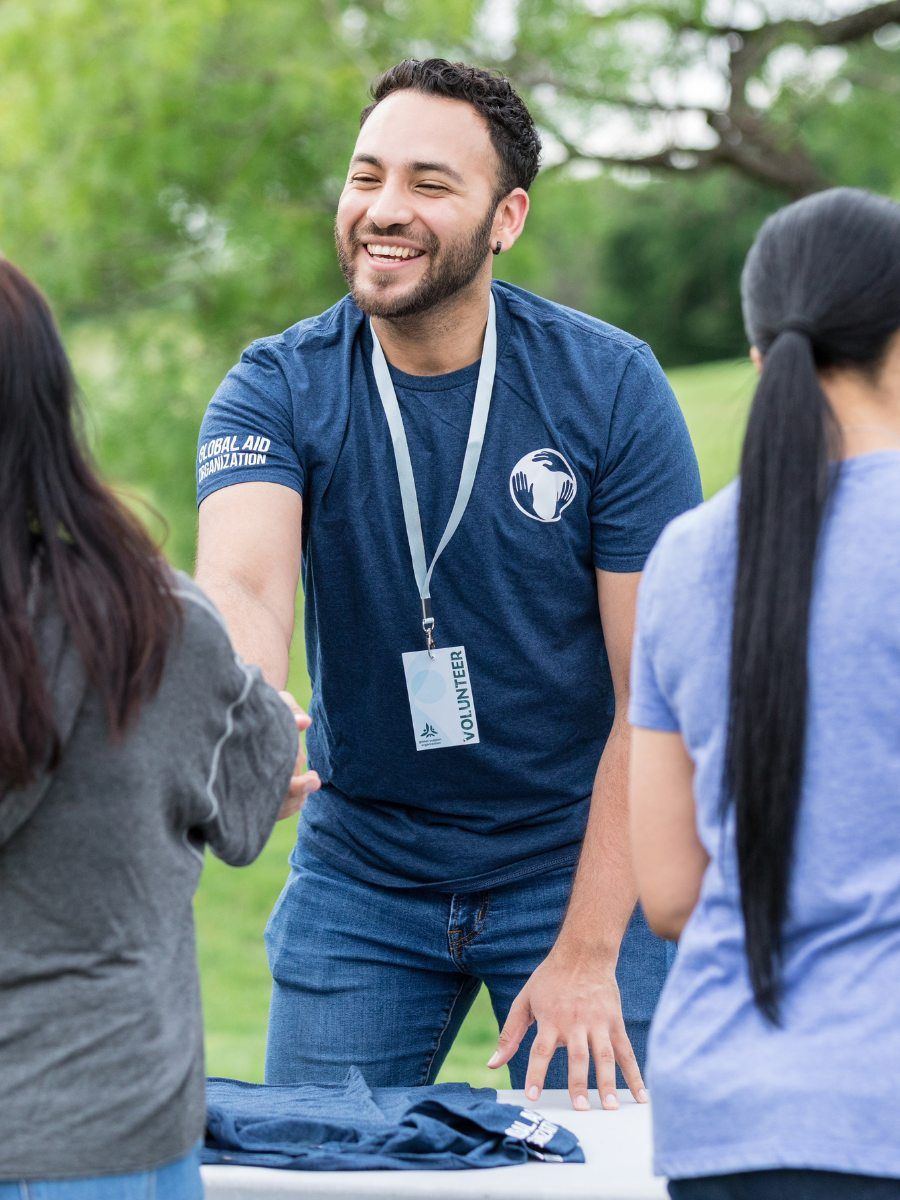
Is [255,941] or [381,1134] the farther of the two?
[255,941]

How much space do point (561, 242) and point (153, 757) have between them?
314 inches

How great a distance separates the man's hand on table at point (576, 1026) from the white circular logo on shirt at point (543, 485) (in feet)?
2.33

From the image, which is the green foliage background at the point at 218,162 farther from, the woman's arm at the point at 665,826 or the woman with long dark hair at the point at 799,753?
the woman with long dark hair at the point at 799,753

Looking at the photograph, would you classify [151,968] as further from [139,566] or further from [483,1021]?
[483,1021]

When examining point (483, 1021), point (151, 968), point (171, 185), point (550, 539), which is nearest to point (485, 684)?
point (550, 539)

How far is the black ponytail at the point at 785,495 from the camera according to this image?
4.83 feet

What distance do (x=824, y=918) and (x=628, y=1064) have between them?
3.79 ft

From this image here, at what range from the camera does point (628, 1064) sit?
101 inches

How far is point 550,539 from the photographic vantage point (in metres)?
2.74

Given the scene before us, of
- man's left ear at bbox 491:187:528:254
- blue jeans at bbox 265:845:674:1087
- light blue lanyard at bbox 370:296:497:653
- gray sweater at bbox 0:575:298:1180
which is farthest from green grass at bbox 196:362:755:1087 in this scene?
gray sweater at bbox 0:575:298:1180

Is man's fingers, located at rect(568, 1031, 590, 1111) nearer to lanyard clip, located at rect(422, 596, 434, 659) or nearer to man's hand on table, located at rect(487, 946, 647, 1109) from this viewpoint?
man's hand on table, located at rect(487, 946, 647, 1109)

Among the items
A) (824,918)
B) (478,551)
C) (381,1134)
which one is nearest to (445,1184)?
(381,1134)

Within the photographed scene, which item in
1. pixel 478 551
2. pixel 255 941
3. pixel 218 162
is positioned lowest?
pixel 255 941

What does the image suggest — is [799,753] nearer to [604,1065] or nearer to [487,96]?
[604,1065]
